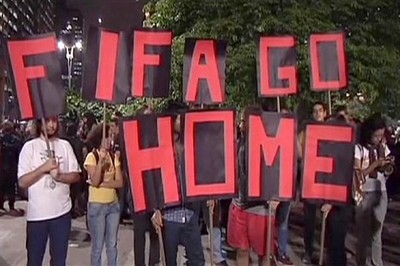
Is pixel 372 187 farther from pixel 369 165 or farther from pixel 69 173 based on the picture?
pixel 69 173

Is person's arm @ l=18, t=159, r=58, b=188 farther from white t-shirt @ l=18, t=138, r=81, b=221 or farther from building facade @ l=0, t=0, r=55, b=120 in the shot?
building facade @ l=0, t=0, r=55, b=120

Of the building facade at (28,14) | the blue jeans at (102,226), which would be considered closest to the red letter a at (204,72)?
the blue jeans at (102,226)

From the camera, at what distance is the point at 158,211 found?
5988 millimetres

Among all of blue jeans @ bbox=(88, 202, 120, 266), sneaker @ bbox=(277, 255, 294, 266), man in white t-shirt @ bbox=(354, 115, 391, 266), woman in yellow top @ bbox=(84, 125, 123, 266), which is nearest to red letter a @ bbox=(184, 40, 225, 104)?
woman in yellow top @ bbox=(84, 125, 123, 266)

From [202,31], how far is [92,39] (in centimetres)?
629

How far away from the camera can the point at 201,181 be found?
5.88 meters

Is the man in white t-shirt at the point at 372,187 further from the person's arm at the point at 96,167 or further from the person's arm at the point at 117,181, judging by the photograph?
the person's arm at the point at 96,167

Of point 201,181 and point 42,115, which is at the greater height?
point 42,115

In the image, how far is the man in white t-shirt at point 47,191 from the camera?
19.4 ft

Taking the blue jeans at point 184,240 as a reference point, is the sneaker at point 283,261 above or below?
below

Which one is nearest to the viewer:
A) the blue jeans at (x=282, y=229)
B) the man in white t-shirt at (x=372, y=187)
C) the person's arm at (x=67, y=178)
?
the person's arm at (x=67, y=178)

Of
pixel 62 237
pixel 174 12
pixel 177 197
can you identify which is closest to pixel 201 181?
pixel 177 197

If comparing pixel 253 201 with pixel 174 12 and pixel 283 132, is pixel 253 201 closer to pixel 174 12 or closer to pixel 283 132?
pixel 283 132

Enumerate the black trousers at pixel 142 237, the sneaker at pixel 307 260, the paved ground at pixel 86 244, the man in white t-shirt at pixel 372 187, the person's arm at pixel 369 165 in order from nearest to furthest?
the person's arm at pixel 369 165, the man in white t-shirt at pixel 372 187, the black trousers at pixel 142 237, the sneaker at pixel 307 260, the paved ground at pixel 86 244
